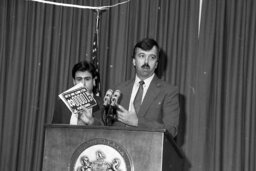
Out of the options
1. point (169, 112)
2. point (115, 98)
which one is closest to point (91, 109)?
point (169, 112)

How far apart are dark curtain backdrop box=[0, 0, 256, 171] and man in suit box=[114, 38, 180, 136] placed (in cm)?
69

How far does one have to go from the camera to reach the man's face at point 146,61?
375cm

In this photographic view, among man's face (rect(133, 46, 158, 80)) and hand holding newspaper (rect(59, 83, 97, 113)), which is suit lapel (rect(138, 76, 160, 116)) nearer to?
man's face (rect(133, 46, 158, 80))

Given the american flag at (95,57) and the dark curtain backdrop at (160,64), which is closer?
the dark curtain backdrop at (160,64)

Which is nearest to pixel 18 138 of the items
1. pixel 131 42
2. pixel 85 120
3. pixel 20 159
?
pixel 20 159

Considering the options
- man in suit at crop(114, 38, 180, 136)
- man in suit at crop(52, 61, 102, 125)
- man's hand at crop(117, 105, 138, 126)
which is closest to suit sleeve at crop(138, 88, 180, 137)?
man in suit at crop(114, 38, 180, 136)

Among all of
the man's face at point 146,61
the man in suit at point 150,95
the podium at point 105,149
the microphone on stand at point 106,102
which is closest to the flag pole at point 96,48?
the man in suit at point 150,95

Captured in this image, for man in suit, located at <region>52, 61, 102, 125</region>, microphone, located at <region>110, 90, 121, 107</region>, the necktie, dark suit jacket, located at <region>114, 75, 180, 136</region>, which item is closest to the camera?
microphone, located at <region>110, 90, 121, 107</region>

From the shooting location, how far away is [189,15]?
452cm

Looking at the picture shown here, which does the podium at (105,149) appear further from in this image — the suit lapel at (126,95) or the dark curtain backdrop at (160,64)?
the dark curtain backdrop at (160,64)

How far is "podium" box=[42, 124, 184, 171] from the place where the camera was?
8.93ft

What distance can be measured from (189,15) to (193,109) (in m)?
0.75

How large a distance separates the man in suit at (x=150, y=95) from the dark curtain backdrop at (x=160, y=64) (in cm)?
69

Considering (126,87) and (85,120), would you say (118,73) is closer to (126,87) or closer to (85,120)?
(126,87)
